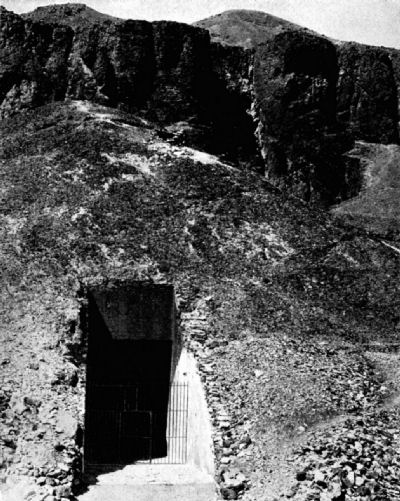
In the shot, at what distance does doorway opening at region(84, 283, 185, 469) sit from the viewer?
26.5 metres

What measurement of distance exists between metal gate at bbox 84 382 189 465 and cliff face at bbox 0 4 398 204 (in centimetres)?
1847

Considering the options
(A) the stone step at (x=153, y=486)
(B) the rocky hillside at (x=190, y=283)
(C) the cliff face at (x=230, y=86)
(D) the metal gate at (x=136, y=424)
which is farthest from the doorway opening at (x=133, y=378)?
(C) the cliff face at (x=230, y=86)

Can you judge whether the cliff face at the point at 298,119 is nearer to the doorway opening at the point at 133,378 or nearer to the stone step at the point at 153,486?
the doorway opening at the point at 133,378

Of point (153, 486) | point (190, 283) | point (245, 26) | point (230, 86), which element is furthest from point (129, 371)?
point (245, 26)

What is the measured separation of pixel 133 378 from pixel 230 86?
27.4m

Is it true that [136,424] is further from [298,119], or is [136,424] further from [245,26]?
[245,26]

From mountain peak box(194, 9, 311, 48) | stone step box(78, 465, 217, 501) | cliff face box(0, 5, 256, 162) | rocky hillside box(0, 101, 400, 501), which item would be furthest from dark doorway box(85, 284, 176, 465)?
mountain peak box(194, 9, 311, 48)

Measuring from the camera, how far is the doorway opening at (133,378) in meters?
26.5

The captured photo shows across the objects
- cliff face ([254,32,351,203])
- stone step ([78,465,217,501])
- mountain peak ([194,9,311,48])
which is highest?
mountain peak ([194,9,311,48])

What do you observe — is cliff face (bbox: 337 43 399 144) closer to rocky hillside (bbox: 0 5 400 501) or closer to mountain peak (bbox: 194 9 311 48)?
rocky hillside (bbox: 0 5 400 501)

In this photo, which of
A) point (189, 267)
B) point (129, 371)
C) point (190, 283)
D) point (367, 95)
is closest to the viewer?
point (190, 283)

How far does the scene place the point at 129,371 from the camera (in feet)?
91.1

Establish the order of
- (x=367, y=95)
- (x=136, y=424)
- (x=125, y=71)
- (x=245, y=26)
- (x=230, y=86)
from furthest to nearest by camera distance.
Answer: (x=245, y=26)
(x=367, y=95)
(x=230, y=86)
(x=125, y=71)
(x=136, y=424)

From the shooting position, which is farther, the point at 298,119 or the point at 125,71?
the point at 298,119
